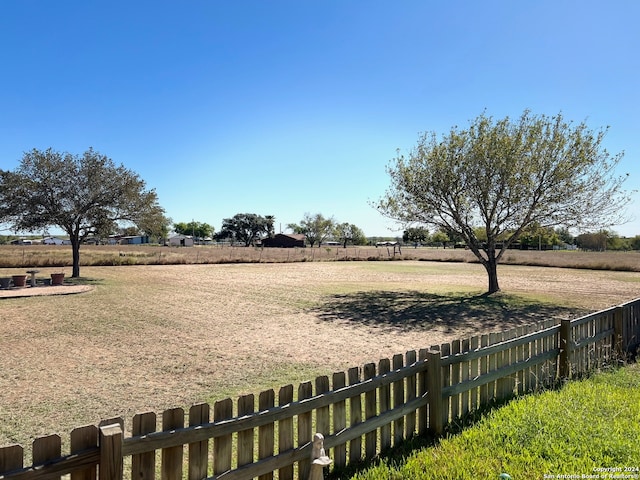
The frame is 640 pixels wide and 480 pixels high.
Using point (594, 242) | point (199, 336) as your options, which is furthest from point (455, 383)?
point (594, 242)

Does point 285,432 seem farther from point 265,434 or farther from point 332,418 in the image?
point 332,418

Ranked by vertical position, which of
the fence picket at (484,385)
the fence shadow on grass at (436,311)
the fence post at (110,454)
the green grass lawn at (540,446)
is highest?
the fence post at (110,454)

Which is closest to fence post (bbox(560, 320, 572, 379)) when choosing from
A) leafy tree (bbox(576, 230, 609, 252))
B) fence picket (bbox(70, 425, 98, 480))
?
fence picket (bbox(70, 425, 98, 480))

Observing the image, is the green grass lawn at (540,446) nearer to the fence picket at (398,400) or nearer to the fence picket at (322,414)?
the fence picket at (398,400)

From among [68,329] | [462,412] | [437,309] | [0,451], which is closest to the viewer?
[0,451]

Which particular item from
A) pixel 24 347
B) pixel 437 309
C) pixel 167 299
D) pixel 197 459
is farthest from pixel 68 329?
pixel 437 309

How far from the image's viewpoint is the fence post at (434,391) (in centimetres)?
405

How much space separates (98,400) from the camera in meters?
5.50

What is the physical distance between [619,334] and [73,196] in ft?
80.9

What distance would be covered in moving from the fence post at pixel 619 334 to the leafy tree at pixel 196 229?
5900 inches

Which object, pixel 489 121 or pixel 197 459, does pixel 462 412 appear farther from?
pixel 489 121

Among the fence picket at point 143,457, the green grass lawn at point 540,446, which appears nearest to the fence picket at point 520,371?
the green grass lawn at point 540,446

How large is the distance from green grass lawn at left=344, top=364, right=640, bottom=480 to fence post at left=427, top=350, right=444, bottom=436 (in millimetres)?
184

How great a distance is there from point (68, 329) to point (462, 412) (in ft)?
30.8
